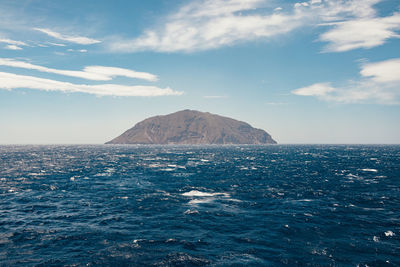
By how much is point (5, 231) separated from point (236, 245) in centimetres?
2907

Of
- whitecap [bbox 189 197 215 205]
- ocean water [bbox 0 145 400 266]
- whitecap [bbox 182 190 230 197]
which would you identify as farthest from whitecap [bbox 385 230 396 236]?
whitecap [bbox 182 190 230 197]

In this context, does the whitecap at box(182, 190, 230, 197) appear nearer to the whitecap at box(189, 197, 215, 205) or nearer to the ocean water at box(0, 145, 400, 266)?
the ocean water at box(0, 145, 400, 266)

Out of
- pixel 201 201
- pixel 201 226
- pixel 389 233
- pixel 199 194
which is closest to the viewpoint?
pixel 389 233

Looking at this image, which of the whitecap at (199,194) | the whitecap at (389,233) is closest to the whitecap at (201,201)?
the whitecap at (199,194)

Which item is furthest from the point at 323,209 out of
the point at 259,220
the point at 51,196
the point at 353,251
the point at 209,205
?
the point at 51,196

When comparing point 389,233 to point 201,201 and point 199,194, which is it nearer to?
point 201,201

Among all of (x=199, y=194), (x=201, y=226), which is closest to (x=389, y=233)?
(x=201, y=226)

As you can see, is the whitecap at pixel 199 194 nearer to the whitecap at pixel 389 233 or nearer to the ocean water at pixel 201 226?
the ocean water at pixel 201 226

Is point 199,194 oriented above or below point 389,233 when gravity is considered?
below

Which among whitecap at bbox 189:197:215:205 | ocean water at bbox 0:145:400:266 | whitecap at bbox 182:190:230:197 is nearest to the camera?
ocean water at bbox 0:145:400:266

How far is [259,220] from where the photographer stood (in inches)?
1364

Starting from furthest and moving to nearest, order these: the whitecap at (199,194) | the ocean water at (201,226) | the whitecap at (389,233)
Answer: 1. the whitecap at (199,194)
2. the whitecap at (389,233)
3. the ocean water at (201,226)

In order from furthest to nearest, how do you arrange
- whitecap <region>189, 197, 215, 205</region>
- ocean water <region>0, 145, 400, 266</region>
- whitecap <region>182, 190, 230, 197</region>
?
whitecap <region>182, 190, 230, 197</region> < whitecap <region>189, 197, 215, 205</region> < ocean water <region>0, 145, 400, 266</region>

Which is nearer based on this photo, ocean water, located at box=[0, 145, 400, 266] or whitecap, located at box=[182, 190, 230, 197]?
ocean water, located at box=[0, 145, 400, 266]
